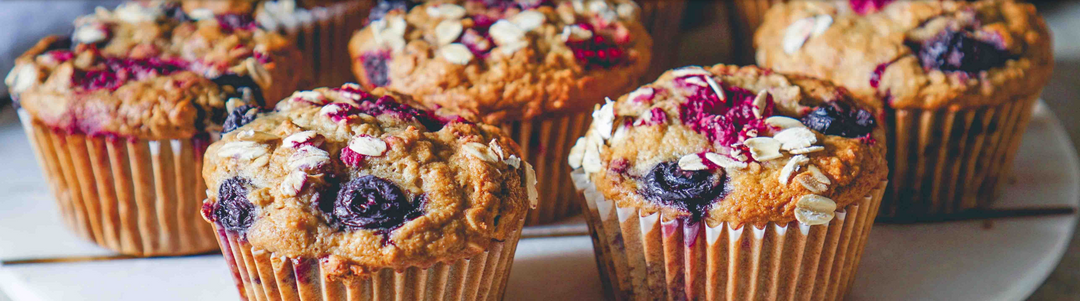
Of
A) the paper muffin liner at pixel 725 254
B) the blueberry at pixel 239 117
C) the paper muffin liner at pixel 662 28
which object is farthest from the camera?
the paper muffin liner at pixel 662 28

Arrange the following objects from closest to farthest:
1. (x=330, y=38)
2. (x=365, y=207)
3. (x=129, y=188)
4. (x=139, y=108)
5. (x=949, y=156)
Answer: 1. (x=365, y=207)
2. (x=139, y=108)
3. (x=129, y=188)
4. (x=949, y=156)
5. (x=330, y=38)

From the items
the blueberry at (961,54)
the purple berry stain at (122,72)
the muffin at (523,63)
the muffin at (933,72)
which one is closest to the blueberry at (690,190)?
the muffin at (523,63)

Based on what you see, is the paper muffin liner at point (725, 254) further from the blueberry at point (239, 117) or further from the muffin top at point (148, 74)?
the muffin top at point (148, 74)

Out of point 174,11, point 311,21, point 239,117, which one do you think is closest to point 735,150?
point 239,117

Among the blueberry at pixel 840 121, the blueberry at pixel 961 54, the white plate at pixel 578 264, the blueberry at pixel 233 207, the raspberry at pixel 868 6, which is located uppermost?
the raspberry at pixel 868 6

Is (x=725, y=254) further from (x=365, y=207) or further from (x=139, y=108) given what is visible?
(x=139, y=108)

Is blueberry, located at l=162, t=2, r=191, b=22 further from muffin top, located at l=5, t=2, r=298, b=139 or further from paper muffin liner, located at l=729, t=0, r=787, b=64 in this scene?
paper muffin liner, located at l=729, t=0, r=787, b=64
